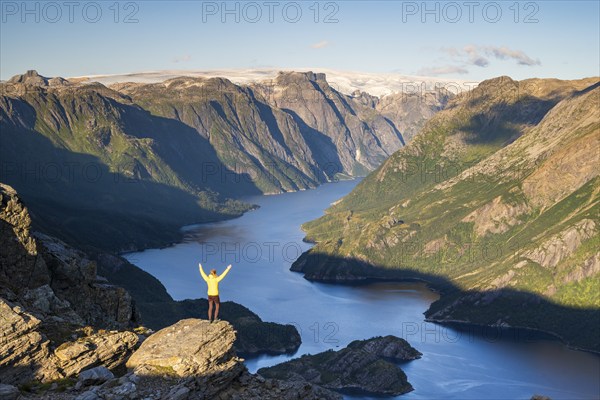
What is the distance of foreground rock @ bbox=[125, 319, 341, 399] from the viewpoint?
179ft

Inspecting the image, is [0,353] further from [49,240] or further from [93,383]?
[49,240]

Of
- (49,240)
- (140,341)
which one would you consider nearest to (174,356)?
(140,341)

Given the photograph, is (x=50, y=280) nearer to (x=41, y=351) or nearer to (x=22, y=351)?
(x=41, y=351)

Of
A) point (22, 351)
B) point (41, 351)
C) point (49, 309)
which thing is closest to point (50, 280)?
point (49, 309)

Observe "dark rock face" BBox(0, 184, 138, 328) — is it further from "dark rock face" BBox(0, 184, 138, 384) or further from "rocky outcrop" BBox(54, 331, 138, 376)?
"rocky outcrop" BBox(54, 331, 138, 376)

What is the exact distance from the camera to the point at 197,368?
56.1 m

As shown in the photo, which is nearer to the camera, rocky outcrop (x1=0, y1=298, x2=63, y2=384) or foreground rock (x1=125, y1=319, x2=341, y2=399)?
foreground rock (x1=125, y1=319, x2=341, y2=399)

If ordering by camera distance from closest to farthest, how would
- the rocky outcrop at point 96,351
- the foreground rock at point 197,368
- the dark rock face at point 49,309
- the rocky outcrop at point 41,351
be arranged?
1. the foreground rock at point 197,368
2. the rocky outcrop at point 41,351
3. the dark rock face at point 49,309
4. the rocky outcrop at point 96,351

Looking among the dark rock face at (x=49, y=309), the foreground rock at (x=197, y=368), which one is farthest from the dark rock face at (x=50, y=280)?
the foreground rock at (x=197, y=368)

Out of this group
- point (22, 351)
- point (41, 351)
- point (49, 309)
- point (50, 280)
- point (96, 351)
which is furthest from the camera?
point (50, 280)

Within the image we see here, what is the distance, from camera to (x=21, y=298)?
68188 millimetres

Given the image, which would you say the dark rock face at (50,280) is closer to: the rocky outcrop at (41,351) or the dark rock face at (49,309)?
the dark rock face at (49,309)

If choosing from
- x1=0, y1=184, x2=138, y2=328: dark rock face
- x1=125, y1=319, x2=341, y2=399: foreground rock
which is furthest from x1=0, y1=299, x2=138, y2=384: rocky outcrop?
x1=0, y1=184, x2=138, y2=328: dark rock face

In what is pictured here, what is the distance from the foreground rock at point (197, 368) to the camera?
2147 inches
